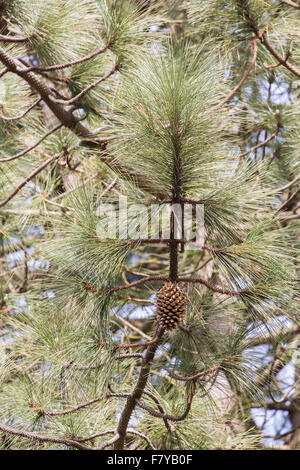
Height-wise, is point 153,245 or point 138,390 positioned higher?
point 153,245

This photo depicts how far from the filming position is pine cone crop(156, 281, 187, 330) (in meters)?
1.25

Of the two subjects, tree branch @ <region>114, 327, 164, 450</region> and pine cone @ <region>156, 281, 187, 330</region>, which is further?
tree branch @ <region>114, 327, 164, 450</region>

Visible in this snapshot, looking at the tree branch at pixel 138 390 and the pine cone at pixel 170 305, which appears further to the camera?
the tree branch at pixel 138 390

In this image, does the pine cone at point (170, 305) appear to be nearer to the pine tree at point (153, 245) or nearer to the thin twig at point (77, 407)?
the pine tree at point (153, 245)

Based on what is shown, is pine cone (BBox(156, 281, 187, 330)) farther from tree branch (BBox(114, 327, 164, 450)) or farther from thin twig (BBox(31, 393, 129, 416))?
thin twig (BBox(31, 393, 129, 416))

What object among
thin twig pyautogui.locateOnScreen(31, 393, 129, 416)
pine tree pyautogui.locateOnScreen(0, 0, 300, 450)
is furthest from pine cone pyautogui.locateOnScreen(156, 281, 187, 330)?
thin twig pyautogui.locateOnScreen(31, 393, 129, 416)

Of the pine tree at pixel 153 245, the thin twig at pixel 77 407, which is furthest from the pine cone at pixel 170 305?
the thin twig at pixel 77 407

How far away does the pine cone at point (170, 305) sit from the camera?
1.25 meters

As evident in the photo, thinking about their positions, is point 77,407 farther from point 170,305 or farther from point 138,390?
point 170,305

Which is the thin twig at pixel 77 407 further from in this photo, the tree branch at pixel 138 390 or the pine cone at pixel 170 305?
the pine cone at pixel 170 305

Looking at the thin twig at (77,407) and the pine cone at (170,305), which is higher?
the pine cone at (170,305)

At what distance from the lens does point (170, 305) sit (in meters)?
1.25

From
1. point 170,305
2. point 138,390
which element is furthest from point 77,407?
point 170,305

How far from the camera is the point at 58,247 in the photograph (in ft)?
4.50
